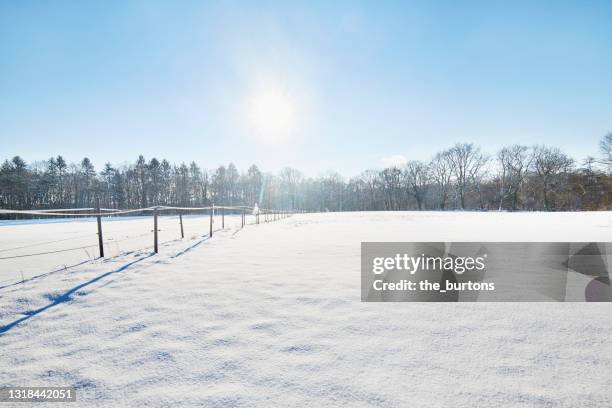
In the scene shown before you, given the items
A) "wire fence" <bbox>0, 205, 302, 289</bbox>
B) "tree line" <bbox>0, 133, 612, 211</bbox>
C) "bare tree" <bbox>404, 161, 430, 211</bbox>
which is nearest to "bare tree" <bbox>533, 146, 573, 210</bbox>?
"tree line" <bbox>0, 133, 612, 211</bbox>

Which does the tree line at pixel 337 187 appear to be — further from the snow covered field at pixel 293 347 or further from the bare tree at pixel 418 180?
the snow covered field at pixel 293 347

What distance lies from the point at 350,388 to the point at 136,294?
2.98 m

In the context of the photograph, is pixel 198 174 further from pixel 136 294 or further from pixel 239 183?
pixel 136 294

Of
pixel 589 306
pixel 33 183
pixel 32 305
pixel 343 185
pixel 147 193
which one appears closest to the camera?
pixel 589 306

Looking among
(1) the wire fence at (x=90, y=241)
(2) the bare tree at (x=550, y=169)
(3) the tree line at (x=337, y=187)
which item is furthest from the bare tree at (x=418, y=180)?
(1) the wire fence at (x=90, y=241)

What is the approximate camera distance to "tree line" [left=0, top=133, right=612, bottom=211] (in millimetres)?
44281

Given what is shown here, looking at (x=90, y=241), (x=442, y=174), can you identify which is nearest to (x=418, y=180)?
(x=442, y=174)

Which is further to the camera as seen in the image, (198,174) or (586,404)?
(198,174)

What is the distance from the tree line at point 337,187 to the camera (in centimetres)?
4428

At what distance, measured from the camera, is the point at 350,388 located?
5.14ft

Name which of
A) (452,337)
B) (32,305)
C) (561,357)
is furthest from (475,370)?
(32,305)

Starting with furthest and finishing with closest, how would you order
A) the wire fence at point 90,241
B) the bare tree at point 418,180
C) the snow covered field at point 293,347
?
the bare tree at point 418,180 < the wire fence at point 90,241 < the snow covered field at point 293,347

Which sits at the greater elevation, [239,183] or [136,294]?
[239,183]

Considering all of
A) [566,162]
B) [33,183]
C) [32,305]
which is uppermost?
[566,162]
